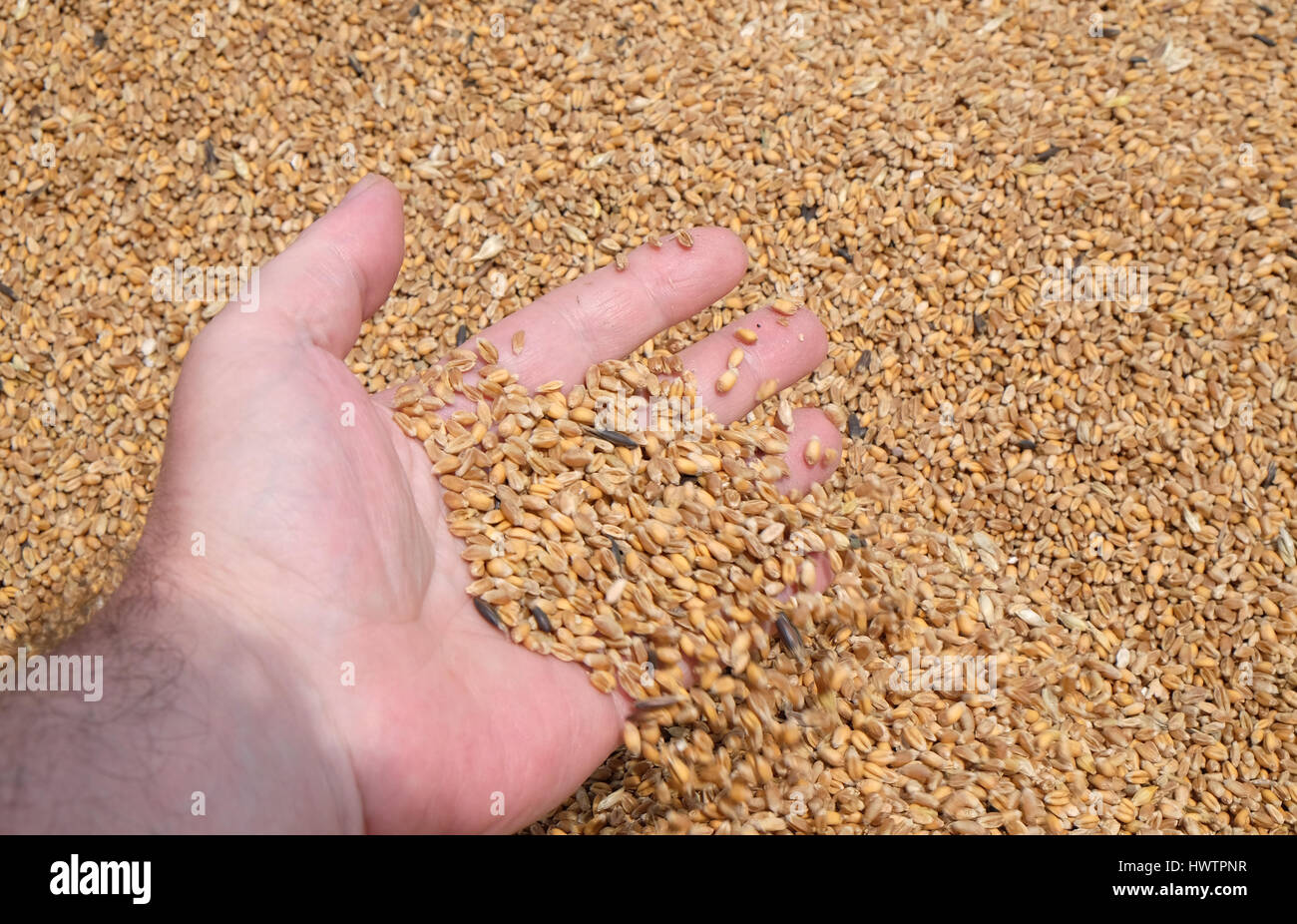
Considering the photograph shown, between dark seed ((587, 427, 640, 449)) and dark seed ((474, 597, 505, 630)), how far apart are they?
0.43 m

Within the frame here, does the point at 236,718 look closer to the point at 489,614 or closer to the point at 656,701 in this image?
the point at 489,614

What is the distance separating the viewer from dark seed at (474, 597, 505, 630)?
72.6 inches

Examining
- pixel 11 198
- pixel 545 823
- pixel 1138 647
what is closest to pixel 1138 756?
pixel 1138 647

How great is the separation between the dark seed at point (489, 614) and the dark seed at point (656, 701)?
30 cm

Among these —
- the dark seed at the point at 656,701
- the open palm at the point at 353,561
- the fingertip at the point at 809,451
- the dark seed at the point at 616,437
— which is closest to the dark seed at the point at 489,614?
the open palm at the point at 353,561

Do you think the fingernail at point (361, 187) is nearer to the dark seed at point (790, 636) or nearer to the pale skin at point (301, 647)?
the pale skin at point (301, 647)

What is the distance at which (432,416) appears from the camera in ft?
6.56

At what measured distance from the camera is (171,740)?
1.38m

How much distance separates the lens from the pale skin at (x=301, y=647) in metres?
1.36

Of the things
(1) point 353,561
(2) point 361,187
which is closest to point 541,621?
(1) point 353,561

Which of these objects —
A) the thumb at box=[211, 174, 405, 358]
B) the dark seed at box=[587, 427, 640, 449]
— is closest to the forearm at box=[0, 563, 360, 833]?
the thumb at box=[211, 174, 405, 358]

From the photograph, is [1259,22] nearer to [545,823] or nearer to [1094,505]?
[1094,505]

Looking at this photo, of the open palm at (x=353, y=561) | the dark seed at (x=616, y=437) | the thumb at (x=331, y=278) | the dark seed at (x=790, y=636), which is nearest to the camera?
the open palm at (x=353, y=561)
